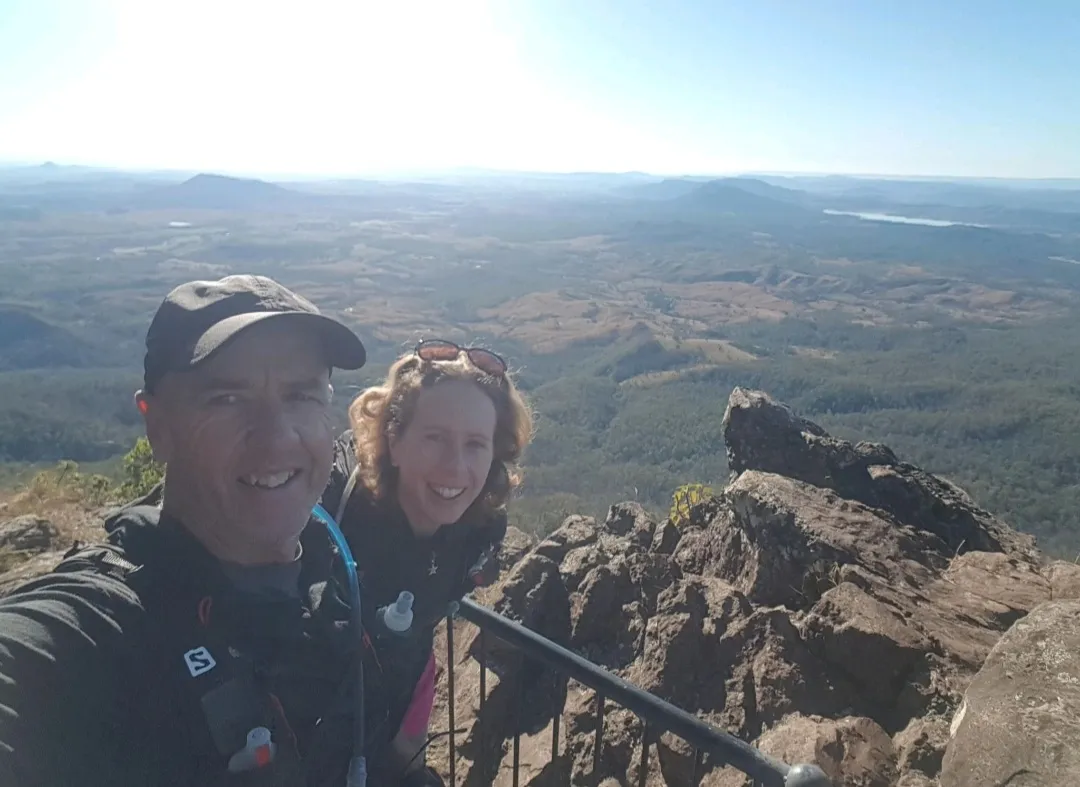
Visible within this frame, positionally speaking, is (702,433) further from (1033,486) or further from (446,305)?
(446,305)

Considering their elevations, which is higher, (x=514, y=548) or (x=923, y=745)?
(x=923, y=745)

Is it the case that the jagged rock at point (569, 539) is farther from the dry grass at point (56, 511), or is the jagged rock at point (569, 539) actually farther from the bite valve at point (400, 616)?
the bite valve at point (400, 616)

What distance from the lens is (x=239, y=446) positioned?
191 centimetres

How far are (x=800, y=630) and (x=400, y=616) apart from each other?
103 inches

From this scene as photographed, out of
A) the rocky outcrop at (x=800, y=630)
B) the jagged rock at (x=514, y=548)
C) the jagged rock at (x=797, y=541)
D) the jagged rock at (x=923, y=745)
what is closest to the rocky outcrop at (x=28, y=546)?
the rocky outcrop at (x=800, y=630)

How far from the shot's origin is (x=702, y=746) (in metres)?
2.28

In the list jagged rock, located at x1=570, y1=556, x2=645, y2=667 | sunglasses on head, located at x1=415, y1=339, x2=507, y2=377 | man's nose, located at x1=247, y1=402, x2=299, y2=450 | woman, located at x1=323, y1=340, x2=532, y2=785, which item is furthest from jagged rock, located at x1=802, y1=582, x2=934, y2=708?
man's nose, located at x1=247, y1=402, x2=299, y2=450

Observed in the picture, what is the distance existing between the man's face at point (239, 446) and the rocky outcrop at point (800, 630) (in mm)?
1522

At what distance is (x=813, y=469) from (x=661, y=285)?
17872cm

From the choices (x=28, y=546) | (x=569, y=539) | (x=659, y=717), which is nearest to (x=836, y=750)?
(x=659, y=717)

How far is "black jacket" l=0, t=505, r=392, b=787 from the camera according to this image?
4.92 ft

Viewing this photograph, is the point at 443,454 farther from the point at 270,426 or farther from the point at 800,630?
the point at 800,630

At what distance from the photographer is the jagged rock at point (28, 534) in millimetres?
6477

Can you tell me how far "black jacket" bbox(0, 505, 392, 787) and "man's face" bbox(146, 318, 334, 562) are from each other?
0.33ft
